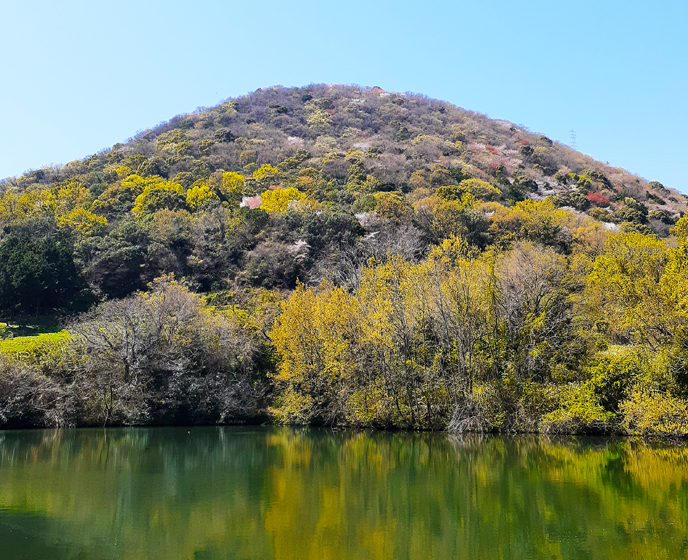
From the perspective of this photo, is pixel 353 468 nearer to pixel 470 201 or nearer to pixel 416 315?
pixel 416 315

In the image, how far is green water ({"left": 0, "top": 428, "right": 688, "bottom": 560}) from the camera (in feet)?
35.3

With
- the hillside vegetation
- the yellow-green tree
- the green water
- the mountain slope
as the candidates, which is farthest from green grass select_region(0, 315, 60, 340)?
the yellow-green tree

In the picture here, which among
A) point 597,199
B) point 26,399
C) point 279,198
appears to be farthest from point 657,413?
point 597,199

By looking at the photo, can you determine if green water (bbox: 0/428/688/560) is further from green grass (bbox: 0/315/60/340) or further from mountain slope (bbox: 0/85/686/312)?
green grass (bbox: 0/315/60/340)

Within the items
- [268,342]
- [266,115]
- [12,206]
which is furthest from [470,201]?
[266,115]

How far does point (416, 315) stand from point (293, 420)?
1124 centimetres

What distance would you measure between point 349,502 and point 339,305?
65.8 ft

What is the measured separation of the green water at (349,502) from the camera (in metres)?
10.8

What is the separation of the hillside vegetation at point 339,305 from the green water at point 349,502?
4788mm

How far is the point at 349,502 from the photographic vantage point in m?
14.6

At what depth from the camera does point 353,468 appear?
19.9 metres

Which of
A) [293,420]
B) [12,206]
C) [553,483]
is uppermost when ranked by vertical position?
[12,206]

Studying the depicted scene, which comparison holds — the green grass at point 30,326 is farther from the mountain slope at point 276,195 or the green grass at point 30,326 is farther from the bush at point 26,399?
the bush at point 26,399

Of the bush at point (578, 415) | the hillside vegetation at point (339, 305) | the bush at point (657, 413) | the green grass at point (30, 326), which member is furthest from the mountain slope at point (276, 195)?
the bush at point (657, 413)
